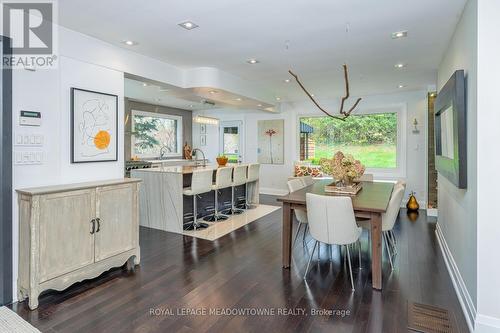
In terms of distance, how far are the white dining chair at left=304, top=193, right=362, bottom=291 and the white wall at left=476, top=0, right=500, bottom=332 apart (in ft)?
3.27

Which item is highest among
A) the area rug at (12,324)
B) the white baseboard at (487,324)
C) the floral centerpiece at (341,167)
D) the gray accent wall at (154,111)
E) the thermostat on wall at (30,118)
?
the gray accent wall at (154,111)

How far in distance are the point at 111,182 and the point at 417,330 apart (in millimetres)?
3169

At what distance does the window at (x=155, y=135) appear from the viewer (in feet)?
25.8

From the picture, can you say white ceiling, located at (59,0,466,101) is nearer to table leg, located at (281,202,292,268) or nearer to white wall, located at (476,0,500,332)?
A: white wall, located at (476,0,500,332)

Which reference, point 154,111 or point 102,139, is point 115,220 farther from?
point 154,111

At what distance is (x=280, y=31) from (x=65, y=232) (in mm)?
3018

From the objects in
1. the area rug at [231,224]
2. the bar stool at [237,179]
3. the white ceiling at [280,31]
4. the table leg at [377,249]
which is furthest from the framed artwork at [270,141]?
the table leg at [377,249]

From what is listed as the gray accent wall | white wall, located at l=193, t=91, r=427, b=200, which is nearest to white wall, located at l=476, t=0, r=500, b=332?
white wall, located at l=193, t=91, r=427, b=200

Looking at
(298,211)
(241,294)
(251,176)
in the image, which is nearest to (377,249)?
(298,211)

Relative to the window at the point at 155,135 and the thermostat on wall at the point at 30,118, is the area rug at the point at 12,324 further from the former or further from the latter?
the window at the point at 155,135

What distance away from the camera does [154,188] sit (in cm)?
498

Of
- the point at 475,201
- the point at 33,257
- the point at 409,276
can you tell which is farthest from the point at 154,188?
the point at 475,201

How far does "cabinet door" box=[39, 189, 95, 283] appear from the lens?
259 cm

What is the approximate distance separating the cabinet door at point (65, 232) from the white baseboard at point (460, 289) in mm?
3426
